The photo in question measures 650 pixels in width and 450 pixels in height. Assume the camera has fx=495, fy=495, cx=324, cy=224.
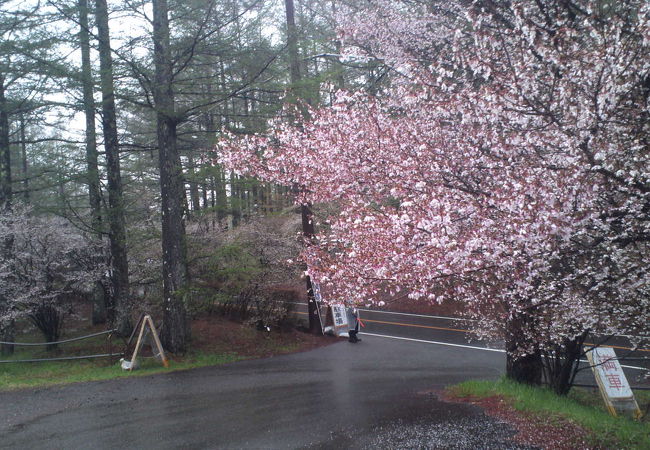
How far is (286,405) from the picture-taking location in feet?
26.3

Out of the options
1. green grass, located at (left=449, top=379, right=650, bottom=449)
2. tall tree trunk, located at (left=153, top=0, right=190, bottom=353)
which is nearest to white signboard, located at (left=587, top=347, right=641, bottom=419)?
green grass, located at (left=449, top=379, right=650, bottom=449)

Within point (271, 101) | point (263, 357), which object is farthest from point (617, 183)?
point (263, 357)

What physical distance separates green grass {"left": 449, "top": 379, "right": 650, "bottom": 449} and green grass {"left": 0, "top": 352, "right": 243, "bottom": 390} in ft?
20.6

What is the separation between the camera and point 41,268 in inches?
523

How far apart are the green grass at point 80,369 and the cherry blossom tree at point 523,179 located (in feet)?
20.1

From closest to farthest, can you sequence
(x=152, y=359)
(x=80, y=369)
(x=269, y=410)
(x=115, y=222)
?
(x=269, y=410) → (x=80, y=369) → (x=152, y=359) → (x=115, y=222)

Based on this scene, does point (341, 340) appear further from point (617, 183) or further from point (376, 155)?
point (617, 183)

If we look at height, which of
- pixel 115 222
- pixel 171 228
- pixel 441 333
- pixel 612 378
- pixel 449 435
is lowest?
pixel 441 333

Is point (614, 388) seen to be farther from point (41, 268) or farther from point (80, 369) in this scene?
point (41, 268)

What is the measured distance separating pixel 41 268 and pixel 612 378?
13511 millimetres

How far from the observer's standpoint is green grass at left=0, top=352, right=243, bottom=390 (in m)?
10.5

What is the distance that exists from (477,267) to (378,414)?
354 centimetres

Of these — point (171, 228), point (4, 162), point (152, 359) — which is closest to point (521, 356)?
point (152, 359)

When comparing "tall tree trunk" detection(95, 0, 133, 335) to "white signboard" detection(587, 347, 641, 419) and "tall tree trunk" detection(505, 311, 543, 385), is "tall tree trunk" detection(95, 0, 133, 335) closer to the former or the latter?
"tall tree trunk" detection(505, 311, 543, 385)
